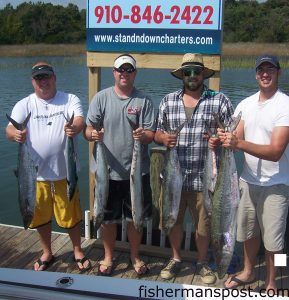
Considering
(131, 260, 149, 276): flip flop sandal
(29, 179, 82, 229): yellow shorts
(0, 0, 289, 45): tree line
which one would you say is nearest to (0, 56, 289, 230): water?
(29, 179, 82, 229): yellow shorts

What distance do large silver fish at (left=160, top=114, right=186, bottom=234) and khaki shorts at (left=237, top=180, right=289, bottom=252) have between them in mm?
519

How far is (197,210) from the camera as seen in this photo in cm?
352

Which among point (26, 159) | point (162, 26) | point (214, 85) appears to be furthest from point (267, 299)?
point (162, 26)

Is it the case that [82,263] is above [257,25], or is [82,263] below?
below

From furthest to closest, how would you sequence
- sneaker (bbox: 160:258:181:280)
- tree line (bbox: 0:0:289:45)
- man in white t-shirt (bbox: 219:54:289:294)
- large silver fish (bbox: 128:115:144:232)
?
tree line (bbox: 0:0:289:45) < sneaker (bbox: 160:258:181:280) < large silver fish (bbox: 128:115:144:232) < man in white t-shirt (bbox: 219:54:289:294)

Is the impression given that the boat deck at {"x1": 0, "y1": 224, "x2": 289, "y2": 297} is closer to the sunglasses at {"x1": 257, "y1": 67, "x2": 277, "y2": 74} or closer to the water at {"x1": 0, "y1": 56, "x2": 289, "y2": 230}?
the sunglasses at {"x1": 257, "y1": 67, "x2": 277, "y2": 74}

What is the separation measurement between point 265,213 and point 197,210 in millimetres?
604

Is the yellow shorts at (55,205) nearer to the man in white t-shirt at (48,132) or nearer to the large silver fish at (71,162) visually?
the man in white t-shirt at (48,132)

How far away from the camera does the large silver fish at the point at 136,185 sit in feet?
10.9

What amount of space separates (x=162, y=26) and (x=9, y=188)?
5.23 m

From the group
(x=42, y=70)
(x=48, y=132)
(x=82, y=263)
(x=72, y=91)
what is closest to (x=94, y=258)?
(x=82, y=263)

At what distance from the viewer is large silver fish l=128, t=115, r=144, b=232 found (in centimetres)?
333

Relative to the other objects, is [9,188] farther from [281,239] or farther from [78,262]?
[281,239]

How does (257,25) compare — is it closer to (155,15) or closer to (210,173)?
(155,15)
